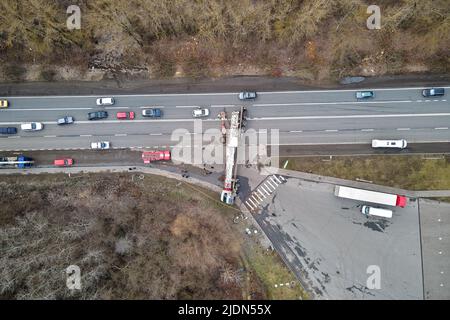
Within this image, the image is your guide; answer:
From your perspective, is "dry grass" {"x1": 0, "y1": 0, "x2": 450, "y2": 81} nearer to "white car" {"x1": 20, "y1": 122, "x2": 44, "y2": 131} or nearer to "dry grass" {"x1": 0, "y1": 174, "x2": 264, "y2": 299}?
"white car" {"x1": 20, "y1": 122, "x2": 44, "y2": 131}

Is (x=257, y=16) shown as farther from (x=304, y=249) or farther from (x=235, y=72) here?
(x=304, y=249)

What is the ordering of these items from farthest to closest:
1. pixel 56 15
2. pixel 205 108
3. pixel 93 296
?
pixel 205 108 → pixel 56 15 → pixel 93 296

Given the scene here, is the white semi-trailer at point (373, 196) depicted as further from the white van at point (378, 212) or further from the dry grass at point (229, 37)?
the dry grass at point (229, 37)

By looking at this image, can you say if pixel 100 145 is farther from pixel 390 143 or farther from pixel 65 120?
pixel 390 143

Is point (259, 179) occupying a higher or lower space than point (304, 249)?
higher

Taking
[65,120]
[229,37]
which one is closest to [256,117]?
[229,37]

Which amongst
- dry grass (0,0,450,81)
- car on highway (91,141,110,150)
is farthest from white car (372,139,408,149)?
car on highway (91,141,110,150)

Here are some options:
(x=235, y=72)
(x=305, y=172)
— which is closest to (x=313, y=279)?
(x=305, y=172)
